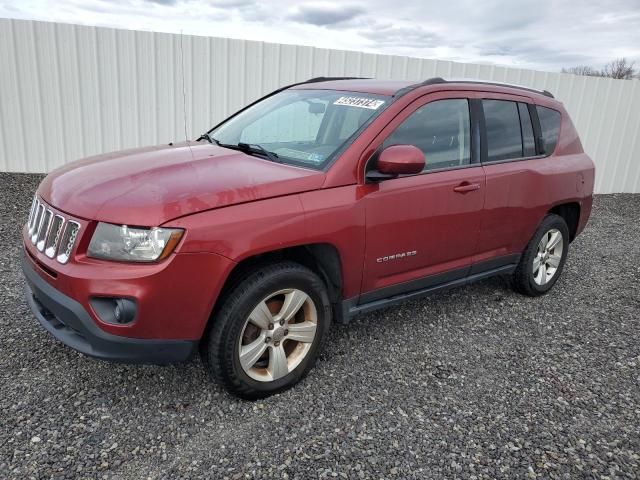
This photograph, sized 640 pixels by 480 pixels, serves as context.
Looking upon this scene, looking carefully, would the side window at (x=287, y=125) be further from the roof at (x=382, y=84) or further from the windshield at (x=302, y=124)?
the roof at (x=382, y=84)

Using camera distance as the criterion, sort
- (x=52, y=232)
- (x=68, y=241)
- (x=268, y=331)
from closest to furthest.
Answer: (x=68, y=241), (x=52, y=232), (x=268, y=331)

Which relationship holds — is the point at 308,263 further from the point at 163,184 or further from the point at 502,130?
the point at 502,130

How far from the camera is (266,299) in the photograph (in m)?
2.66

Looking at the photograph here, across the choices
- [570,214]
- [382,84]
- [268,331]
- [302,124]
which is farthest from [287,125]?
[570,214]

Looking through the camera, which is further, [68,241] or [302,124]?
[302,124]

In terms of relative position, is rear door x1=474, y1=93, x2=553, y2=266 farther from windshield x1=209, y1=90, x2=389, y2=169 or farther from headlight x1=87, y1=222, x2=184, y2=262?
headlight x1=87, y1=222, x2=184, y2=262

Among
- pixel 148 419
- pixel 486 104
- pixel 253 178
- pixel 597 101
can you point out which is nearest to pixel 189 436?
pixel 148 419

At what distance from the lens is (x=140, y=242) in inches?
90.3

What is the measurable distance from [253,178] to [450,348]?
6.33 feet

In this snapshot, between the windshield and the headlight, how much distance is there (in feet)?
3.27

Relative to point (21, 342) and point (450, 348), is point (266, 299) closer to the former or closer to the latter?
point (450, 348)

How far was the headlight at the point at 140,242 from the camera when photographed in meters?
2.29

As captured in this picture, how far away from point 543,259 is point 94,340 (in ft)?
12.5

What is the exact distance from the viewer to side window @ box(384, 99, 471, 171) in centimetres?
319
